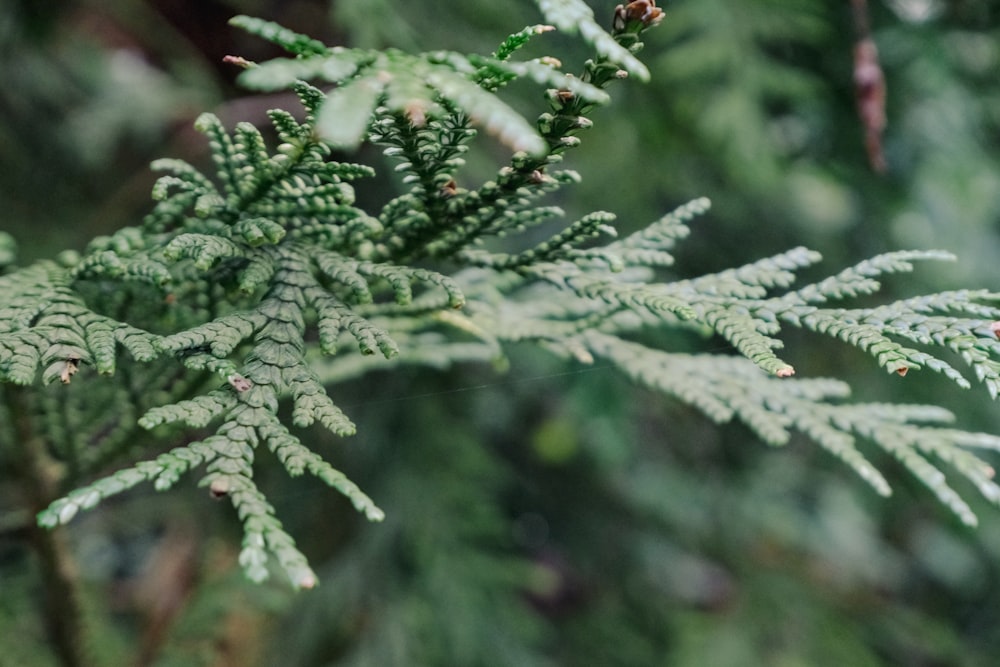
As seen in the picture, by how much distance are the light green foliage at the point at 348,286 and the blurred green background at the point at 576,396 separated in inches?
33.2

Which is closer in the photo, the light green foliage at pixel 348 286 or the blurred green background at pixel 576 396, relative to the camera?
the light green foliage at pixel 348 286

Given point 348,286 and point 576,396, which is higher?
point 576,396

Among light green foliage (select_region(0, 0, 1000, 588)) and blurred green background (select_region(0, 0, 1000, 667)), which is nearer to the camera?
light green foliage (select_region(0, 0, 1000, 588))

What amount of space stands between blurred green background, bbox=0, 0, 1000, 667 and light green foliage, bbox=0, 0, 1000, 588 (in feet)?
2.76

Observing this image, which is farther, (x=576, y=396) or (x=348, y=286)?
(x=576, y=396)

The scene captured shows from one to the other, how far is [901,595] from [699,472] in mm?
1494

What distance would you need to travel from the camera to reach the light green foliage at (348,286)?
61 cm

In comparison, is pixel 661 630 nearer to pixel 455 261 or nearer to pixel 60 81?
pixel 455 261

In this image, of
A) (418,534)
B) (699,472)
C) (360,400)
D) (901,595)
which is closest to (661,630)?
(699,472)

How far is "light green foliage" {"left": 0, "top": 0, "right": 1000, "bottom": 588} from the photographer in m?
0.61

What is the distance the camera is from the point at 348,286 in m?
0.87

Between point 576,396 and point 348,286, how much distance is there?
1280mm

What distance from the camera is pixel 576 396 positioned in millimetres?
2068

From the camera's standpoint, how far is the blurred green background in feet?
6.41
